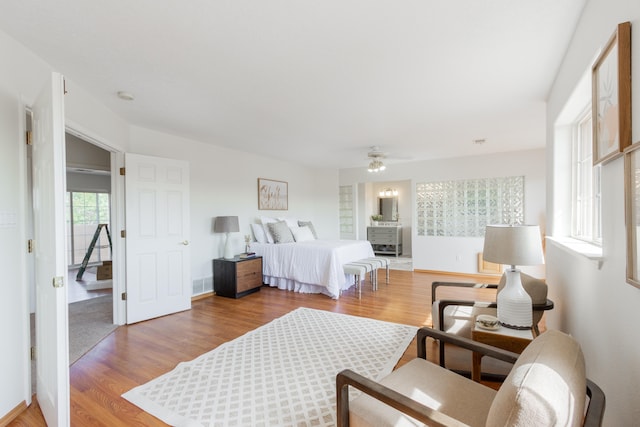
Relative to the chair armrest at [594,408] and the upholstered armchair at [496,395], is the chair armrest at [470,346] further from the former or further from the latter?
the chair armrest at [594,408]

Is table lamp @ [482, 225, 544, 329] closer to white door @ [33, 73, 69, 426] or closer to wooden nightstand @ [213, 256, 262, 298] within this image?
white door @ [33, 73, 69, 426]

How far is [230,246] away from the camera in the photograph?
4762mm

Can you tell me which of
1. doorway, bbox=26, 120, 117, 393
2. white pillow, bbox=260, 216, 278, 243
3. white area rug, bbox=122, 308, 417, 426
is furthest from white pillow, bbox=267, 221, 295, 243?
doorway, bbox=26, 120, 117, 393

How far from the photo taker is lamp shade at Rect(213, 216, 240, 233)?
4.54 m

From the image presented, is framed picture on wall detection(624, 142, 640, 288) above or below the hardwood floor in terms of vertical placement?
above

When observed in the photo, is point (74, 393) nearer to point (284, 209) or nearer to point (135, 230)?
point (135, 230)

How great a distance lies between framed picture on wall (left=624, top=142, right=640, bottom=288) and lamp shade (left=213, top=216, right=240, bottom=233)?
4292mm

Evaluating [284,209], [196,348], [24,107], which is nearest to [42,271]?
[24,107]

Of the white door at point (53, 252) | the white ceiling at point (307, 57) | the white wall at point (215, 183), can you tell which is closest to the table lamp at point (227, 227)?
the white wall at point (215, 183)

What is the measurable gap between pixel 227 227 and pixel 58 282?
A: 302 centimetres

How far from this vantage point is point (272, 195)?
234 inches

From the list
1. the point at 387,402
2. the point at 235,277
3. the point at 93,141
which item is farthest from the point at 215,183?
the point at 387,402

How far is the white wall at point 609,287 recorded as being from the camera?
1044 mm

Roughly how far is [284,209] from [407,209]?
13.7 feet
